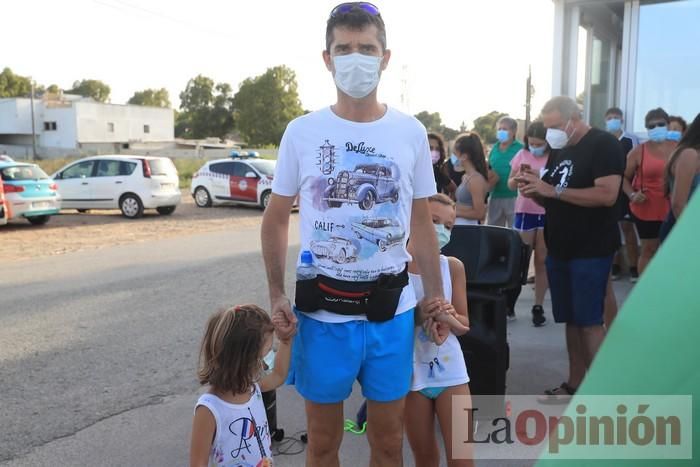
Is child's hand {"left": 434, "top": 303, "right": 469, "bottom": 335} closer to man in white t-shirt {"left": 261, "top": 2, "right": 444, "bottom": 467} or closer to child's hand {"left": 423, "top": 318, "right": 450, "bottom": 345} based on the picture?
child's hand {"left": 423, "top": 318, "right": 450, "bottom": 345}

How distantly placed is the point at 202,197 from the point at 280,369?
60.5 ft

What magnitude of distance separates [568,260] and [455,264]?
1.37 metres

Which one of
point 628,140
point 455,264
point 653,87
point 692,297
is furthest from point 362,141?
point 653,87

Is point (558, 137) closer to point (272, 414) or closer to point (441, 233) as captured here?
point (441, 233)

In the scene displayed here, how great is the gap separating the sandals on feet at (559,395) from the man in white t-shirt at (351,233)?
6.77 feet

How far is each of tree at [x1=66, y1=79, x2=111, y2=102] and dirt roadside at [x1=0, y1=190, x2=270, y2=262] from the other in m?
93.0

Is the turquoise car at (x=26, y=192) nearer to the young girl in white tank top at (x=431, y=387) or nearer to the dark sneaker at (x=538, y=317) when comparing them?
the dark sneaker at (x=538, y=317)

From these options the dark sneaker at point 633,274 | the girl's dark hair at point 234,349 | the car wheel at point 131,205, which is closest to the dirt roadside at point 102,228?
the car wheel at point 131,205

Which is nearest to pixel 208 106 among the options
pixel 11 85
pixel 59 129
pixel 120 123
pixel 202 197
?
pixel 120 123

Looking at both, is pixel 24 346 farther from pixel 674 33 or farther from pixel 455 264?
pixel 674 33

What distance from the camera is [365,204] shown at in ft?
7.38

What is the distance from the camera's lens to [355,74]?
2.31 metres

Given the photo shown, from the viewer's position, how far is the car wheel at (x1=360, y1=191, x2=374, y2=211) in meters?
2.25

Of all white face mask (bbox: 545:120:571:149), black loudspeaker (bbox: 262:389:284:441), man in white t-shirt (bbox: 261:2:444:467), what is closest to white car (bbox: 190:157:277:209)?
white face mask (bbox: 545:120:571:149)
